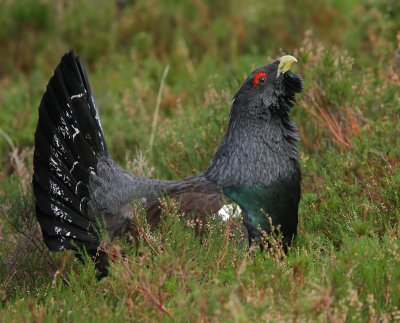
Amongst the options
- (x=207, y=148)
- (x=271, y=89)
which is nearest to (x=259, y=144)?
(x=271, y=89)

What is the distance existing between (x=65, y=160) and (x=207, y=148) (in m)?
1.42

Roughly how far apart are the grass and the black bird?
318 mm

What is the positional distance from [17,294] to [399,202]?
89.4 inches

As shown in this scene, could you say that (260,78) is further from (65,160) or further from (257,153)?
(65,160)

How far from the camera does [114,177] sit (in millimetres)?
5566

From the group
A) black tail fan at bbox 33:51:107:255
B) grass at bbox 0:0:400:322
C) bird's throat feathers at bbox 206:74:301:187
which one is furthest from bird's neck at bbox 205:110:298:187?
black tail fan at bbox 33:51:107:255

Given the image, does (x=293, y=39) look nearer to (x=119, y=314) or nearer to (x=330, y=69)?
(x=330, y=69)

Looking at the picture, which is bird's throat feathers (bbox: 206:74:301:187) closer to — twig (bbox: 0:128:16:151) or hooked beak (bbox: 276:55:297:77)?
hooked beak (bbox: 276:55:297:77)

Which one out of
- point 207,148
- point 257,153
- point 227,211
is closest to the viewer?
point 227,211

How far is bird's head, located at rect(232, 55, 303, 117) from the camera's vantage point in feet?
17.6

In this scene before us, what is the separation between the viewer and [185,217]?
4.99 m

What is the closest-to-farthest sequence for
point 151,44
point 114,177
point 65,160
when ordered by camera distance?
point 65,160 < point 114,177 < point 151,44

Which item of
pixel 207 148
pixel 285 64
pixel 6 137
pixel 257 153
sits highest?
pixel 6 137

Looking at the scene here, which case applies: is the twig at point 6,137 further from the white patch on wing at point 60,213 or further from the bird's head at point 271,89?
the bird's head at point 271,89
